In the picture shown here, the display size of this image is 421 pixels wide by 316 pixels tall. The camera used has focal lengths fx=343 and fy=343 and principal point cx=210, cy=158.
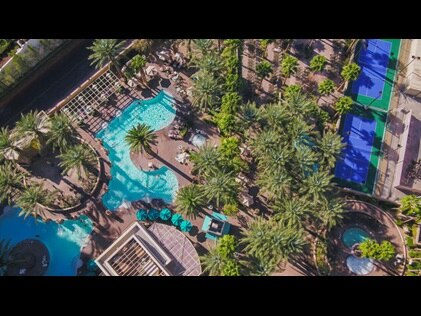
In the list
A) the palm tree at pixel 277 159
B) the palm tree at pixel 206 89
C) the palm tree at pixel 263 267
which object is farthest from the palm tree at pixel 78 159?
the palm tree at pixel 263 267

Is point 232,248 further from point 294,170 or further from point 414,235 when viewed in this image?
point 414,235

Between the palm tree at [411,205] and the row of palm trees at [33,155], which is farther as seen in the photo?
the palm tree at [411,205]

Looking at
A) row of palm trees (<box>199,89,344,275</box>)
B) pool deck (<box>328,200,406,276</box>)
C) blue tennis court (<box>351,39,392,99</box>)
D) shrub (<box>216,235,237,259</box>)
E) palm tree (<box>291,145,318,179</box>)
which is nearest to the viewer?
row of palm trees (<box>199,89,344,275</box>)

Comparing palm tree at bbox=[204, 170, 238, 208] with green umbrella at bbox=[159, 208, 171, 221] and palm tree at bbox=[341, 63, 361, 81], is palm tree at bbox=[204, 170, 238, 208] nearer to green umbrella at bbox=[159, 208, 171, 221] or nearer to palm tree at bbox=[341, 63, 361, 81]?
green umbrella at bbox=[159, 208, 171, 221]

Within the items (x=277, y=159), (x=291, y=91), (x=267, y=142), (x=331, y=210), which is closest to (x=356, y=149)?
(x=291, y=91)

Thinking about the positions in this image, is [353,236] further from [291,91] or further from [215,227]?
[291,91]

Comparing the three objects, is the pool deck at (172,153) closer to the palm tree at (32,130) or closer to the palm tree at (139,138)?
the palm tree at (139,138)

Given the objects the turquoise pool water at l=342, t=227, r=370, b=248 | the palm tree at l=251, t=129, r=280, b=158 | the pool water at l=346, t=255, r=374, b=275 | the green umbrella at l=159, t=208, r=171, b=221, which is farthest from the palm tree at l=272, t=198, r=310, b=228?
the green umbrella at l=159, t=208, r=171, b=221
